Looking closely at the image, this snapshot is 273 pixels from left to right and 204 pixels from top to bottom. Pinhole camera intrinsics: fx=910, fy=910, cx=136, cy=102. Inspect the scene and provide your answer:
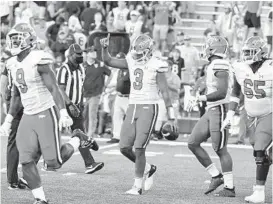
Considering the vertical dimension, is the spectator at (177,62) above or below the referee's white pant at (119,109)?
above

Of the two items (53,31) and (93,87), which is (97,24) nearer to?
(53,31)

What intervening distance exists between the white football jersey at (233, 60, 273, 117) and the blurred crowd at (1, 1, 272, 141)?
835 centimetres

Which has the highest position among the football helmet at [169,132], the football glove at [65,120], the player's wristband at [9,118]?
the football glove at [65,120]

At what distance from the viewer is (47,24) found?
861 inches

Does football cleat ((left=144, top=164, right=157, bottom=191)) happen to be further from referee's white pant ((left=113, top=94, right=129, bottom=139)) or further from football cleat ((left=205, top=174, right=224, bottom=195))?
referee's white pant ((left=113, top=94, right=129, bottom=139))

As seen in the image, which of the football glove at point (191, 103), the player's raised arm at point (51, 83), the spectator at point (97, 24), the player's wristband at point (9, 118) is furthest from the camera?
the spectator at point (97, 24)

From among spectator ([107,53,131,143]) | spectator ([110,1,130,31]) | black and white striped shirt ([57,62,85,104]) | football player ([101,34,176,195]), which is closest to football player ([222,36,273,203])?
football player ([101,34,176,195])

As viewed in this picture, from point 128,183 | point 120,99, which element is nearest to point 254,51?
point 128,183

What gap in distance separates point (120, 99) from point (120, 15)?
5489 mm

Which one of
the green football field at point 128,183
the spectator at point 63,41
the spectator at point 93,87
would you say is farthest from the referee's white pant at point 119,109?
the spectator at point 63,41

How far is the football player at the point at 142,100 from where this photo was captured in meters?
9.72

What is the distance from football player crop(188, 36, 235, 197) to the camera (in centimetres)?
967

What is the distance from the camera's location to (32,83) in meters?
8.62

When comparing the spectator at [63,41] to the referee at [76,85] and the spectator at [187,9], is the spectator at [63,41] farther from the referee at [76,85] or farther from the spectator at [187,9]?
the referee at [76,85]
